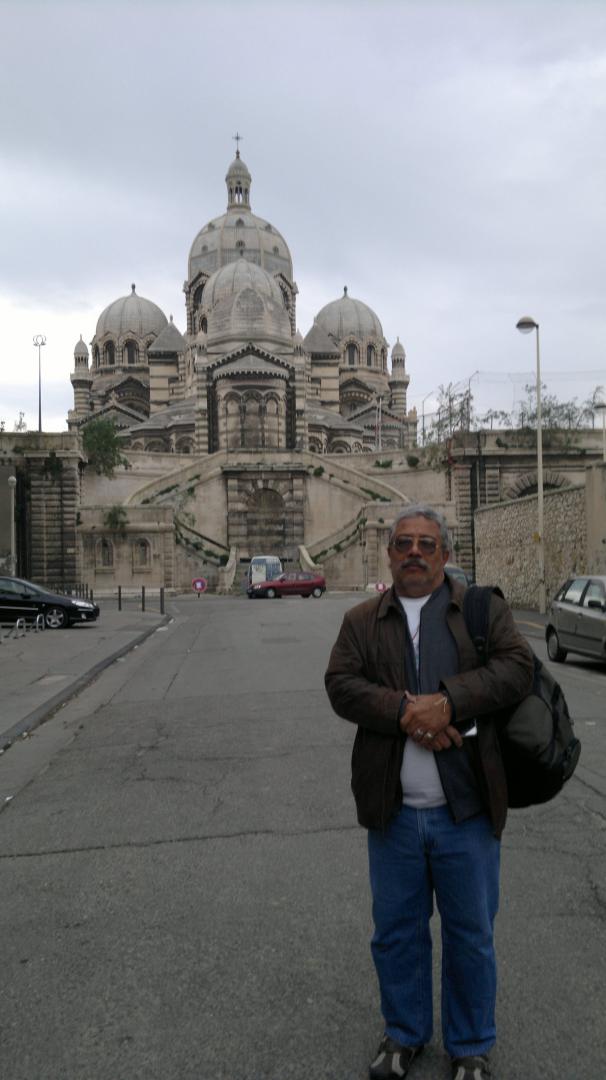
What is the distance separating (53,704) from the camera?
1148cm

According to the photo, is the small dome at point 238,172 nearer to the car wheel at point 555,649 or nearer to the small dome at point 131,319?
the small dome at point 131,319

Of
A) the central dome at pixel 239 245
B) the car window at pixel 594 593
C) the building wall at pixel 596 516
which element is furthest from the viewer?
the central dome at pixel 239 245

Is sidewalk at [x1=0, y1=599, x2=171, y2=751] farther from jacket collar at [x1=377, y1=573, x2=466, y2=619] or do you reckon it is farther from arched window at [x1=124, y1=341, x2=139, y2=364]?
arched window at [x1=124, y1=341, x2=139, y2=364]

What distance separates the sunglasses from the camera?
10.8 feet

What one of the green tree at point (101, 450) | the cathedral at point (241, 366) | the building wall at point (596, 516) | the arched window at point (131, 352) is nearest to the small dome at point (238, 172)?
the cathedral at point (241, 366)

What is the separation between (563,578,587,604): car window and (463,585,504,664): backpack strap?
40.1 ft

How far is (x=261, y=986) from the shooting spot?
12.2 ft

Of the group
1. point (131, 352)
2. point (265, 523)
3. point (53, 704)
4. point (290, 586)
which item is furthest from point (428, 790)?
point (131, 352)

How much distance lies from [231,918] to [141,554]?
43.8m

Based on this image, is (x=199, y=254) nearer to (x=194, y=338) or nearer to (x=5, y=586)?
(x=194, y=338)

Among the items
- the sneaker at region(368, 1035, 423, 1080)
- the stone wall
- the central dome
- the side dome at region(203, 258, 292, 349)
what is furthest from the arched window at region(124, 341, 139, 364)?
the sneaker at region(368, 1035, 423, 1080)

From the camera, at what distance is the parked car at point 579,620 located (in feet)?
46.1

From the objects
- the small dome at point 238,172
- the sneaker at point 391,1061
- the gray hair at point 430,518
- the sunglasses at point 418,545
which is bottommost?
the sneaker at point 391,1061

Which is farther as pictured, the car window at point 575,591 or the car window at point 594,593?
the car window at point 575,591
